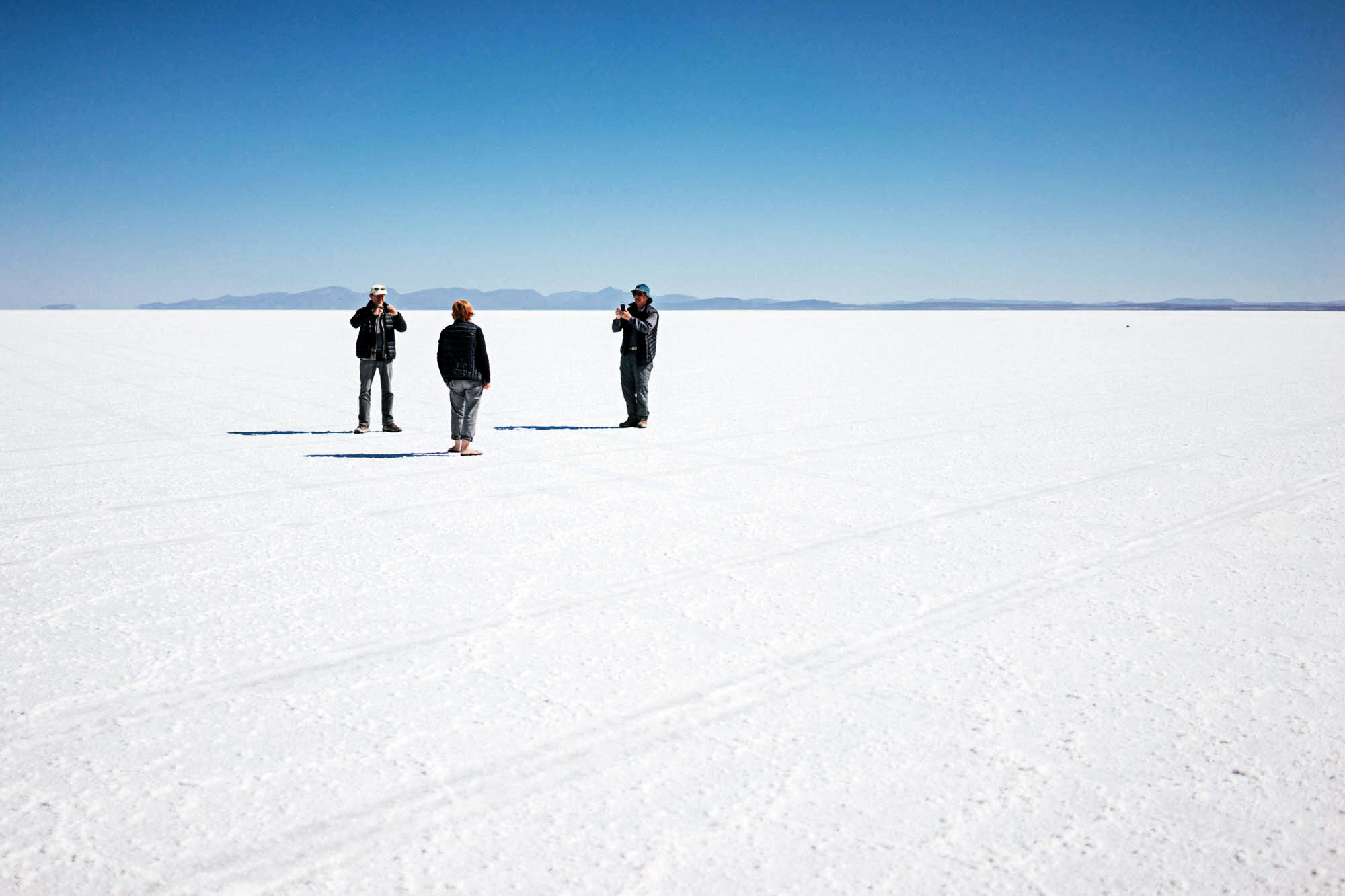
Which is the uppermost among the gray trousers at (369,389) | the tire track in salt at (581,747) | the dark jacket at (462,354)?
the dark jacket at (462,354)

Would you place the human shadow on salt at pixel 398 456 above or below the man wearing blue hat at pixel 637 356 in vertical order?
below

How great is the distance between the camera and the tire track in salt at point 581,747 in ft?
8.69

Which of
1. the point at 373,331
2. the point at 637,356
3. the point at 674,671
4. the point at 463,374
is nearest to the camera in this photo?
the point at 674,671

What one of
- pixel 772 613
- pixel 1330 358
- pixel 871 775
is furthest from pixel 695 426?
pixel 1330 358

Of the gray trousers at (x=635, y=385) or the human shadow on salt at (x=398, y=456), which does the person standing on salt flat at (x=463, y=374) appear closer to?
the human shadow on salt at (x=398, y=456)

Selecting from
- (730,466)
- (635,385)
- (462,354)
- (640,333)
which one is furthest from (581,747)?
(640,333)

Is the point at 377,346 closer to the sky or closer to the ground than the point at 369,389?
closer to the sky

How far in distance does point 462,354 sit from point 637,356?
2519 millimetres

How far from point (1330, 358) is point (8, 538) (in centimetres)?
2847

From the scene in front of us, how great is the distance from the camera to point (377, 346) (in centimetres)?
1086

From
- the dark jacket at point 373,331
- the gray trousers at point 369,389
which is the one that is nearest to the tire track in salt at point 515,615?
the gray trousers at point 369,389

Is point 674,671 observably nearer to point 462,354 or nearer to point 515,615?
point 515,615

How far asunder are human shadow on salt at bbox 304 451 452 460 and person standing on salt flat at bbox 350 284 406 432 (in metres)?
1.52

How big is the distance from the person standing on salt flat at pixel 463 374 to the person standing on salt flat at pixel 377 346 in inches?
59.6
